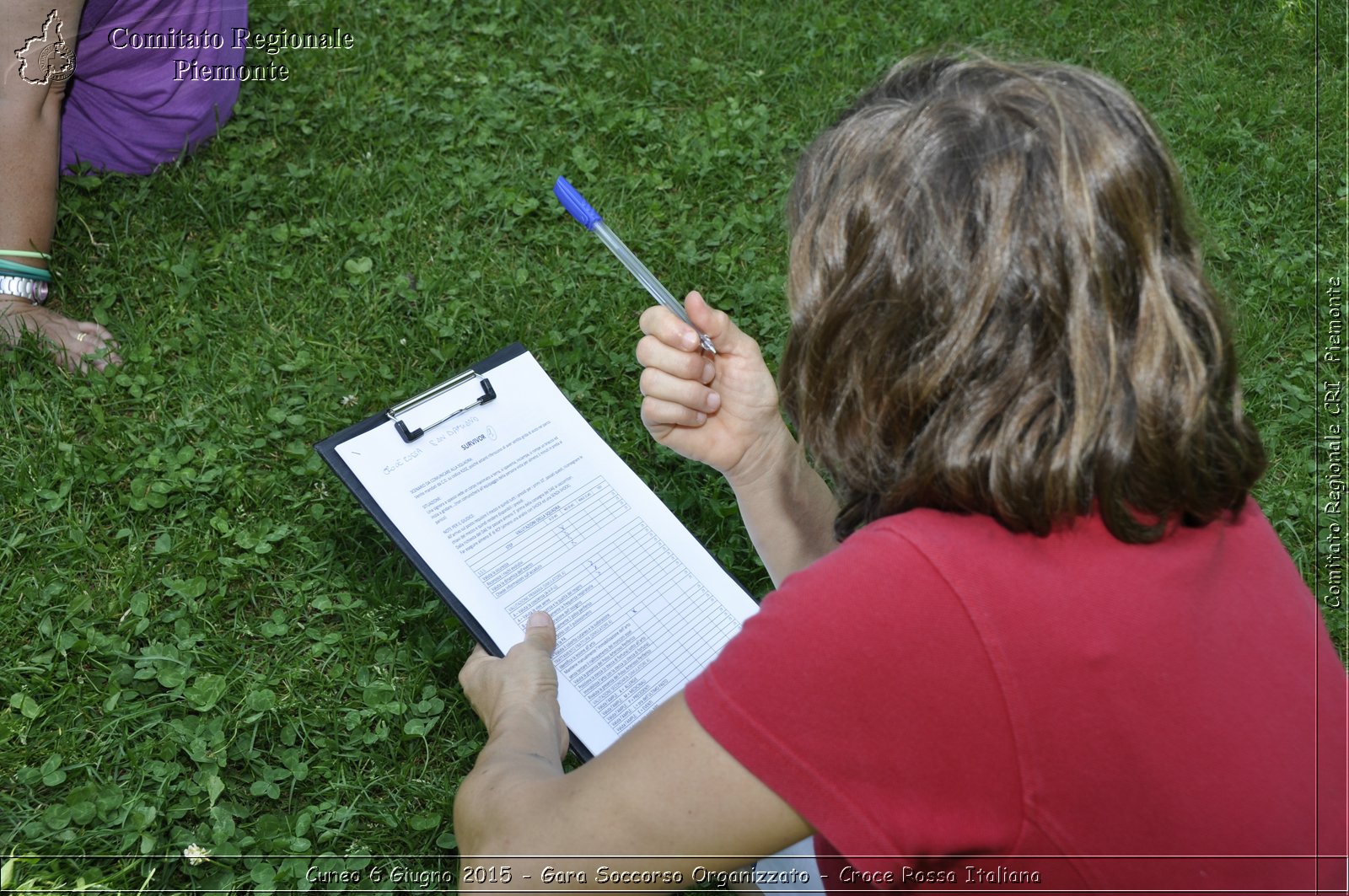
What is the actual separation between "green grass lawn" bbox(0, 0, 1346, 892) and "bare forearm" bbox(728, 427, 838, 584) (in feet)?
1.73

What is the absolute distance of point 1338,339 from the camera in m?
3.13

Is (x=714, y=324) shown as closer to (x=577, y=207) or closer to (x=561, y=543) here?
(x=577, y=207)

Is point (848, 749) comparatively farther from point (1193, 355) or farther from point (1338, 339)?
point (1338, 339)

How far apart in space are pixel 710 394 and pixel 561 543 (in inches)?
15.2

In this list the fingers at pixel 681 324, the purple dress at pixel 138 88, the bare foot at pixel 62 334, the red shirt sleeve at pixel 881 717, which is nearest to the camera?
the red shirt sleeve at pixel 881 717

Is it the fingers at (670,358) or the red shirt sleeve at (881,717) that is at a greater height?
the fingers at (670,358)

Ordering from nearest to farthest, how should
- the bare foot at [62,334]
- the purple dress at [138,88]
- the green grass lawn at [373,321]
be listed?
the green grass lawn at [373,321] → the bare foot at [62,334] → the purple dress at [138,88]

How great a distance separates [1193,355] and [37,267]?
101 inches

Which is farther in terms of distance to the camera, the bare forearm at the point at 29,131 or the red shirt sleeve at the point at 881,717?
the bare forearm at the point at 29,131

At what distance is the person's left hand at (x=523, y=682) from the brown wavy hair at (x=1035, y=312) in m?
0.67

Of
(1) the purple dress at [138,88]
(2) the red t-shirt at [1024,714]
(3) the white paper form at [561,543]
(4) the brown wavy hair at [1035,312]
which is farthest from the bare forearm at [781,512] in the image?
(1) the purple dress at [138,88]

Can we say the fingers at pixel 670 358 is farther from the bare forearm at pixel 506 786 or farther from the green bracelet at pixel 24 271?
the green bracelet at pixel 24 271

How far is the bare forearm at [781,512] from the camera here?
6.27ft

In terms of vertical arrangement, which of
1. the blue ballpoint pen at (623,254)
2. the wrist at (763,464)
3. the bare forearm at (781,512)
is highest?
the blue ballpoint pen at (623,254)
